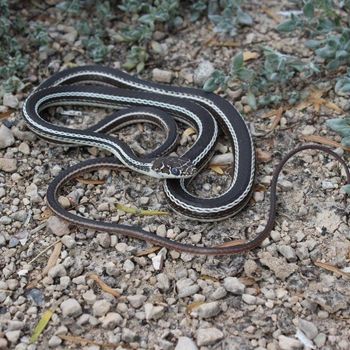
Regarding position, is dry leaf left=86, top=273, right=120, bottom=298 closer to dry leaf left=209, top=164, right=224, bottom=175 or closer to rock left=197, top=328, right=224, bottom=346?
rock left=197, top=328, right=224, bottom=346

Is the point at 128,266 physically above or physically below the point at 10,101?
below

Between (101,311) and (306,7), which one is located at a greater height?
(306,7)

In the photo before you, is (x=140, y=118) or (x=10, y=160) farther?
(x=140, y=118)

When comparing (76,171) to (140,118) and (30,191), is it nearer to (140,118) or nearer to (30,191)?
(30,191)

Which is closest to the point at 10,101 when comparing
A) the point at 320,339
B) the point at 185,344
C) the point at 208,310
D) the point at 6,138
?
the point at 6,138

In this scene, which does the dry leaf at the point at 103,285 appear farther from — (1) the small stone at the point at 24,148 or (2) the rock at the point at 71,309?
(1) the small stone at the point at 24,148

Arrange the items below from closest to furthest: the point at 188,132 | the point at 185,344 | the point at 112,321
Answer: the point at 185,344 → the point at 112,321 → the point at 188,132

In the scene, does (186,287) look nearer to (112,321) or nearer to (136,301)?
(136,301)

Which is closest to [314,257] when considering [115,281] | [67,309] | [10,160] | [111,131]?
[115,281]

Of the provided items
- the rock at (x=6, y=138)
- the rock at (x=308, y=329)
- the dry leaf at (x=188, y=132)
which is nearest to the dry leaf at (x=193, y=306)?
the rock at (x=308, y=329)
